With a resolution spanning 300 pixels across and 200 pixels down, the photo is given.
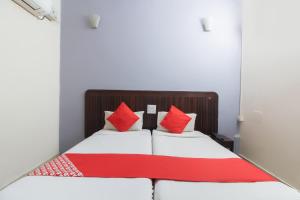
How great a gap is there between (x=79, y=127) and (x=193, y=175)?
2.45m

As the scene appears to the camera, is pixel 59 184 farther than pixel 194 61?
No

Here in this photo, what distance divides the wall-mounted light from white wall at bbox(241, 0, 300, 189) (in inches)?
20.3

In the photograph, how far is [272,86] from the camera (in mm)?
2889

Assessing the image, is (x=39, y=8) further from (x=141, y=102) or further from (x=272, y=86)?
(x=272, y=86)

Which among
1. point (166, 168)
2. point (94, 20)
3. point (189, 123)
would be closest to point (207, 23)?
point (189, 123)

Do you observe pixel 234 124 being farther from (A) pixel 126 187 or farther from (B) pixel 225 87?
(A) pixel 126 187

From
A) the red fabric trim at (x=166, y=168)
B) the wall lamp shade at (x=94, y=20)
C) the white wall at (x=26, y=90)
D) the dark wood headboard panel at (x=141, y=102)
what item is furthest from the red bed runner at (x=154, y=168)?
the wall lamp shade at (x=94, y=20)

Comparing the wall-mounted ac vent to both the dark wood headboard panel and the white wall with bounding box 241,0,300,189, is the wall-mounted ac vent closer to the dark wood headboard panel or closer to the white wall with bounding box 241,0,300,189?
the dark wood headboard panel

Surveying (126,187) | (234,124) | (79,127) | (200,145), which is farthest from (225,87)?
(126,187)

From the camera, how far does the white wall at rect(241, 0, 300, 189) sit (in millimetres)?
2527

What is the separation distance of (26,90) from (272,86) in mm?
2909

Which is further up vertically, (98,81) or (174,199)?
(98,81)

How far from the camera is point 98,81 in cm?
360

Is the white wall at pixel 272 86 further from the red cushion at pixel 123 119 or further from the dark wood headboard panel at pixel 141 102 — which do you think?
the red cushion at pixel 123 119
